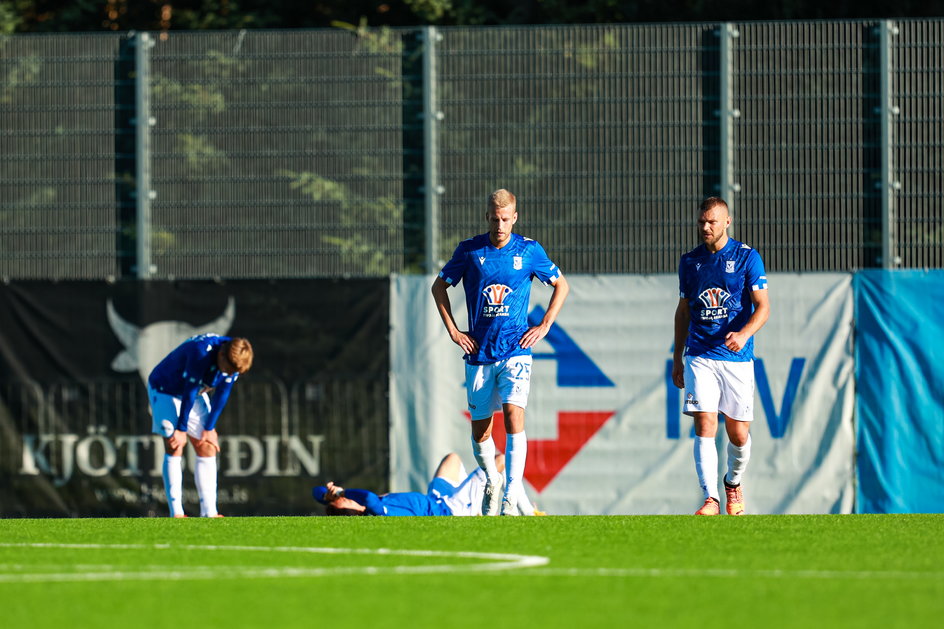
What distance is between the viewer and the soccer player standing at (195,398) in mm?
11375

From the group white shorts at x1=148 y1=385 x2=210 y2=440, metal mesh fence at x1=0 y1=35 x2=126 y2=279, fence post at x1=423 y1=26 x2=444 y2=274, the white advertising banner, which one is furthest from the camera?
metal mesh fence at x1=0 y1=35 x2=126 y2=279

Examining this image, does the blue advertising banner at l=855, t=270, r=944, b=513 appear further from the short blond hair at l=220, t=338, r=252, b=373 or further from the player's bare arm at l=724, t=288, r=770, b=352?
the short blond hair at l=220, t=338, r=252, b=373

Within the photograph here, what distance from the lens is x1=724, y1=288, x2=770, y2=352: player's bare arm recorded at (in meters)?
9.82

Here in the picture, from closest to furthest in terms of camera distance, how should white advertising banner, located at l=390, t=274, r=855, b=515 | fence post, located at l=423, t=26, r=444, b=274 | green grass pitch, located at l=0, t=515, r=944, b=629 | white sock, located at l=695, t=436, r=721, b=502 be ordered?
green grass pitch, located at l=0, t=515, r=944, b=629
white sock, located at l=695, t=436, r=721, b=502
white advertising banner, located at l=390, t=274, r=855, b=515
fence post, located at l=423, t=26, r=444, b=274

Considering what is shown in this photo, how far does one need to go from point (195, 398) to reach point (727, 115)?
5.35 meters

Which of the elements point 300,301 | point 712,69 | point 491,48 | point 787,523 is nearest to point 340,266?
point 300,301

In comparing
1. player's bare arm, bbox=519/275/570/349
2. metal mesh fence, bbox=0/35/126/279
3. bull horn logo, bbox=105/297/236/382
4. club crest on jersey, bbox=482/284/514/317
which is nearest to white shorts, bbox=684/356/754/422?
player's bare arm, bbox=519/275/570/349

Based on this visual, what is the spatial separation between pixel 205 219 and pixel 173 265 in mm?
508

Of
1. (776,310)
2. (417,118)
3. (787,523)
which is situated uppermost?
(417,118)

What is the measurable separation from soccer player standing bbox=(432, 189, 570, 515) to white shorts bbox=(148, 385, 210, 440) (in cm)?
255

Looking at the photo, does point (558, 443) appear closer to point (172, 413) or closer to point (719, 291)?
point (172, 413)

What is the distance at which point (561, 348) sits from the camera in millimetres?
13906

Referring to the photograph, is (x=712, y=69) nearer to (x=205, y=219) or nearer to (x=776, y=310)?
(x=776, y=310)

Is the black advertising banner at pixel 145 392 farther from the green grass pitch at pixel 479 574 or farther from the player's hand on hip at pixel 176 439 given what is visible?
the green grass pitch at pixel 479 574
